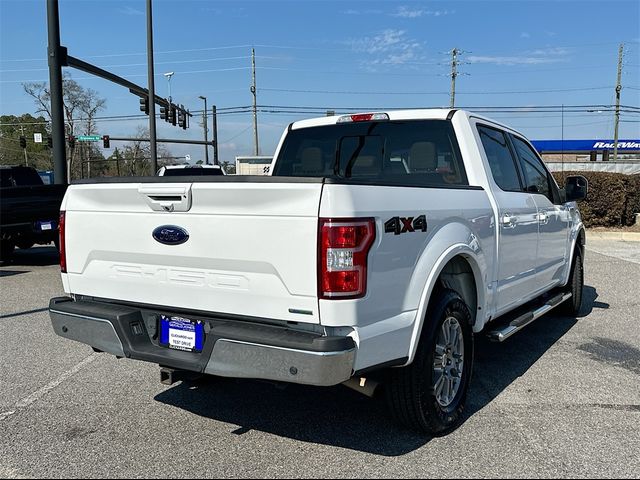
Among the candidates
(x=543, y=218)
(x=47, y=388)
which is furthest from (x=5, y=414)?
(x=543, y=218)

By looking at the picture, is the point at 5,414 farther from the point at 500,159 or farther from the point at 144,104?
the point at 144,104

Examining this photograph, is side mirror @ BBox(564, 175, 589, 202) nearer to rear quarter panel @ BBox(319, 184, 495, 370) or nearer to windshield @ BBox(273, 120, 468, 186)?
windshield @ BBox(273, 120, 468, 186)

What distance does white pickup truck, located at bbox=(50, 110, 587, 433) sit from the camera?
2.71 metres

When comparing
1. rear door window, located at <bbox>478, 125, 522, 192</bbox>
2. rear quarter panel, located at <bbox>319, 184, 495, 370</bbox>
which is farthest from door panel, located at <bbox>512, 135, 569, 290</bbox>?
rear quarter panel, located at <bbox>319, 184, 495, 370</bbox>

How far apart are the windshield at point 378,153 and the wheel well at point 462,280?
69 cm

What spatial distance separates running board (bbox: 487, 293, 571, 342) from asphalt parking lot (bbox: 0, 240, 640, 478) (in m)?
0.44

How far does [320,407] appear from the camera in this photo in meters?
4.00

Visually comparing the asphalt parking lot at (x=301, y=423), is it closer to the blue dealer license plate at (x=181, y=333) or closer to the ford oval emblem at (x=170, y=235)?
the blue dealer license plate at (x=181, y=333)

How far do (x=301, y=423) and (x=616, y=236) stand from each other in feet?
47.0

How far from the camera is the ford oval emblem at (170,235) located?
3083mm

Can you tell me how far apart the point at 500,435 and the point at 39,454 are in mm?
2723

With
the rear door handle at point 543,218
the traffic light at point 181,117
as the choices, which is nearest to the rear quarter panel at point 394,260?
the rear door handle at point 543,218

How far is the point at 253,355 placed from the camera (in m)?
2.79

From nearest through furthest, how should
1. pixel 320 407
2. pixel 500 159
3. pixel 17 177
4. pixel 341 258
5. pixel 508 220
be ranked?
pixel 341 258 < pixel 320 407 < pixel 508 220 < pixel 500 159 < pixel 17 177
